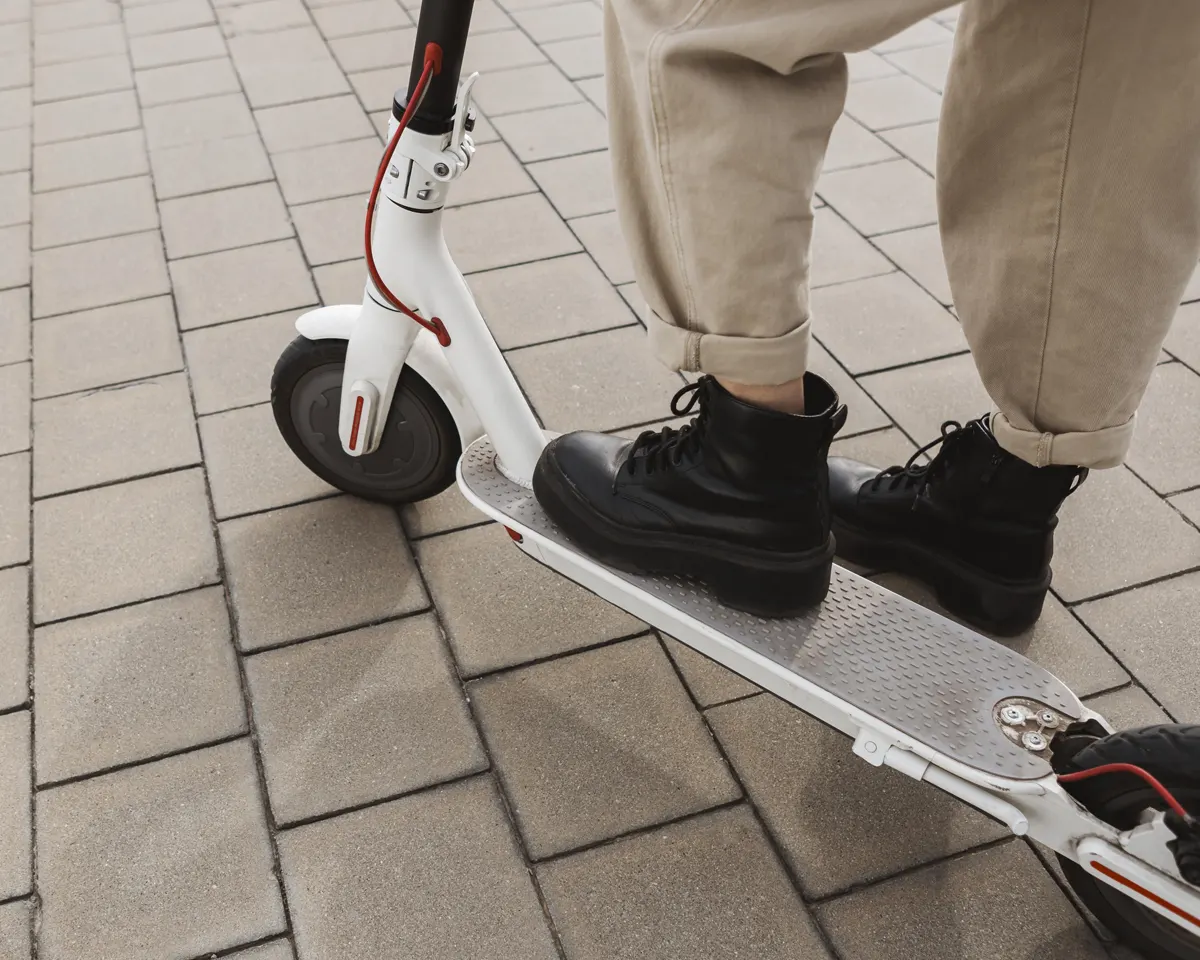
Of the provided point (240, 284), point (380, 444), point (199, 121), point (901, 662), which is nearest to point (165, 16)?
point (199, 121)

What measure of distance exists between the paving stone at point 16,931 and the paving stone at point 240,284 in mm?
1163

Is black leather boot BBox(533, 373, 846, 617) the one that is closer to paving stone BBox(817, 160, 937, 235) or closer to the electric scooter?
the electric scooter

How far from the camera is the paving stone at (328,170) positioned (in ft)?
8.25

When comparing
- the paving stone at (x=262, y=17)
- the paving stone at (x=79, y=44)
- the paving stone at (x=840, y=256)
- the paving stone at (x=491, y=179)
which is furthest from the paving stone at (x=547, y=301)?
the paving stone at (x=79, y=44)

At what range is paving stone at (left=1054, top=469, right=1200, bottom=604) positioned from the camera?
158 cm

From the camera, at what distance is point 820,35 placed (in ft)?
3.02

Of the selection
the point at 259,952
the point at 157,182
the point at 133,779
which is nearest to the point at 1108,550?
the point at 259,952

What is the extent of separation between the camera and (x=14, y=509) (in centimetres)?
175

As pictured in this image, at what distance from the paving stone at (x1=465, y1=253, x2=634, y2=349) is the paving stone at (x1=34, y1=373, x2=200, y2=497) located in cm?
56

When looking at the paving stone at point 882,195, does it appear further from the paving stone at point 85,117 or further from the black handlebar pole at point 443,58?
the paving stone at point 85,117

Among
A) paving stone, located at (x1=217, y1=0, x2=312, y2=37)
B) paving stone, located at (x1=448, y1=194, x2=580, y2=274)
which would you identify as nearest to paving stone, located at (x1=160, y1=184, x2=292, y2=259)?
paving stone, located at (x1=448, y1=194, x2=580, y2=274)

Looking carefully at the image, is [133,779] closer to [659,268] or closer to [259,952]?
[259,952]

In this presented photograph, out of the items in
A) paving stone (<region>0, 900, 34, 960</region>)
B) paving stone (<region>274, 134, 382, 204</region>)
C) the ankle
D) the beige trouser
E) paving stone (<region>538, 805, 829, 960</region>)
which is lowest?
paving stone (<region>274, 134, 382, 204</region>)

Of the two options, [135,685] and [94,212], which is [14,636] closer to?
[135,685]
